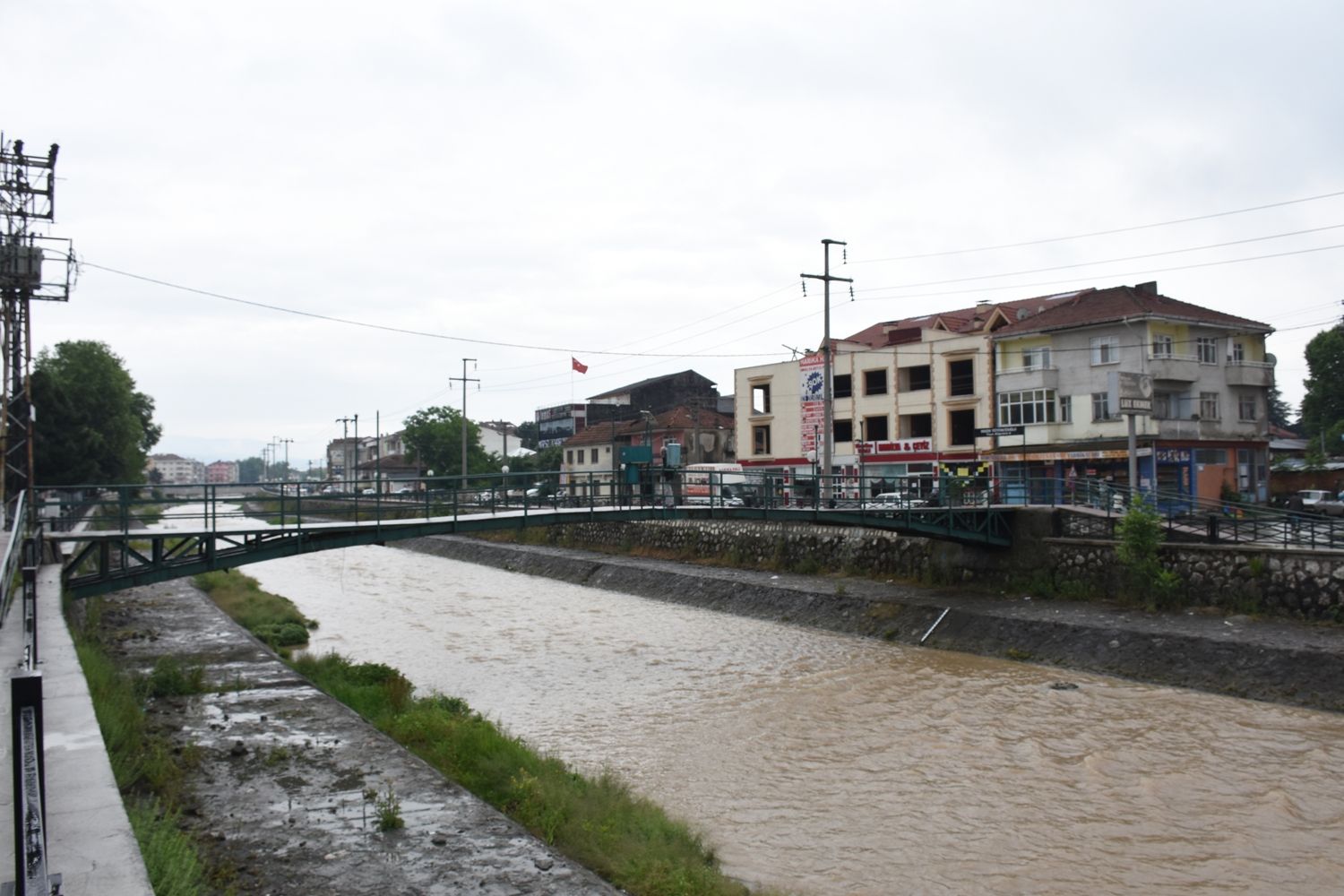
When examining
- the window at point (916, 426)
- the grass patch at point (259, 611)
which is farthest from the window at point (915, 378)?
the grass patch at point (259, 611)

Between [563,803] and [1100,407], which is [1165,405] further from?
[563,803]

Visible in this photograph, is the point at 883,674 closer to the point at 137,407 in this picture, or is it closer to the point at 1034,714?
the point at 1034,714

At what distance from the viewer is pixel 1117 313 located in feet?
136

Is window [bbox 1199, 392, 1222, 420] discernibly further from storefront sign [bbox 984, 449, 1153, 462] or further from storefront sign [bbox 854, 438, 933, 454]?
storefront sign [bbox 854, 438, 933, 454]

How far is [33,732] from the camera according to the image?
14.8ft

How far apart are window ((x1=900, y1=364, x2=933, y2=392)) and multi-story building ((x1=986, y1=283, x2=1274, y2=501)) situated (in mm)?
3903

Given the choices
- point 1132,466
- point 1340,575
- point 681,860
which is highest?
point 1132,466

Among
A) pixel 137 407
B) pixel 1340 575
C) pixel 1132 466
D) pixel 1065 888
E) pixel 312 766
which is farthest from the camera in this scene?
pixel 137 407

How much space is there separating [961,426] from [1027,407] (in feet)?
12.7

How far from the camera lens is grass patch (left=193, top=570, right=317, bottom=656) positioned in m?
26.8

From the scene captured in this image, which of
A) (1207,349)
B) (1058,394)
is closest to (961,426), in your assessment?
(1058,394)

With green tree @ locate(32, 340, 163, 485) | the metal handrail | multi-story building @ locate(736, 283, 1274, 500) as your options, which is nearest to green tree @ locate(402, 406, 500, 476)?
green tree @ locate(32, 340, 163, 485)

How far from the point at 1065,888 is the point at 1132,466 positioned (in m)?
20.2

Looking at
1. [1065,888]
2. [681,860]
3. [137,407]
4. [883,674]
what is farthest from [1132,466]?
[137,407]
